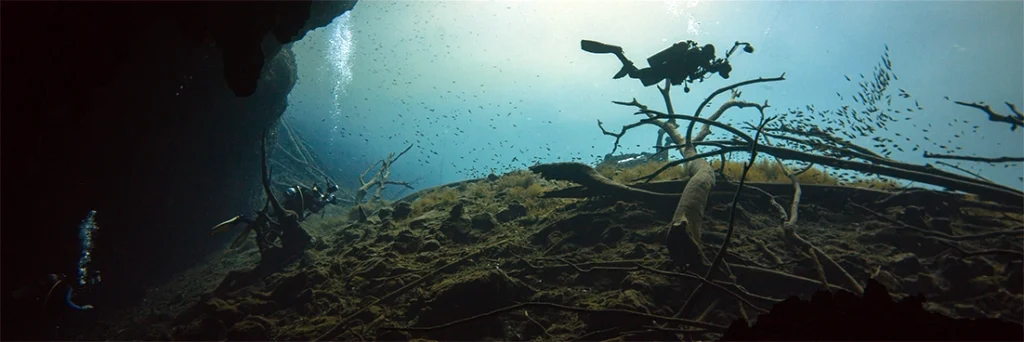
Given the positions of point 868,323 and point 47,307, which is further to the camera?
point 47,307

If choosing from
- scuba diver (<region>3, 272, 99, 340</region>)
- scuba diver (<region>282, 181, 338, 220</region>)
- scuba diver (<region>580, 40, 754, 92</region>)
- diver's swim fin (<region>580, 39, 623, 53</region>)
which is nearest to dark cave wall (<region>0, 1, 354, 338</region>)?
scuba diver (<region>3, 272, 99, 340</region>)

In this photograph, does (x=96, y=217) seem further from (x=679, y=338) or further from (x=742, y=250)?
(x=742, y=250)

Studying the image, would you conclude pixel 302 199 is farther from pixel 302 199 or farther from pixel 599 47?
pixel 599 47

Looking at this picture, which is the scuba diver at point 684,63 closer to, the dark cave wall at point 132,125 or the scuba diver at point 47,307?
the dark cave wall at point 132,125

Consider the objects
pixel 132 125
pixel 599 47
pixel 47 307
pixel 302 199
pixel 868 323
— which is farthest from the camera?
pixel 302 199

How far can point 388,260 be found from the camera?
6.02m

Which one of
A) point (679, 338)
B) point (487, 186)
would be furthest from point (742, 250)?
point (487, 186)

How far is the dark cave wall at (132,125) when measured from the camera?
355cm

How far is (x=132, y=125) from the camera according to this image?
6.27 metres

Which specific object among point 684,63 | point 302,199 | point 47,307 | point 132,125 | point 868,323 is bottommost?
point 868,323

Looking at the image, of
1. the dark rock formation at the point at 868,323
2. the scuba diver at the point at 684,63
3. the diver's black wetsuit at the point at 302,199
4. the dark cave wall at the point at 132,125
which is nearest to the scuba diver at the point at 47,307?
the dark cave wall at the point at 132,125

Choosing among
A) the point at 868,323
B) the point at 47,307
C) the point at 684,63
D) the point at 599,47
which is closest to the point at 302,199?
the point at 47,307

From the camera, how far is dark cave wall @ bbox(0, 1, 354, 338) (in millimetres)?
3549

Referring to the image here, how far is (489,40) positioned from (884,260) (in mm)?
54354
